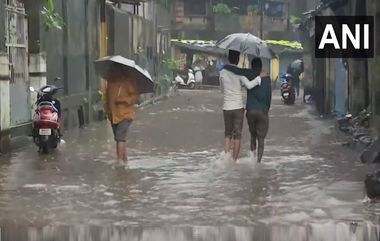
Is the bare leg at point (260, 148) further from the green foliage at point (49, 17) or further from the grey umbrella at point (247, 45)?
the green foliage at point (49, 17)

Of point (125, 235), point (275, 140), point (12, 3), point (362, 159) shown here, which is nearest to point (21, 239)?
point (125, 235)

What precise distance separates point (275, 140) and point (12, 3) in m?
5.58

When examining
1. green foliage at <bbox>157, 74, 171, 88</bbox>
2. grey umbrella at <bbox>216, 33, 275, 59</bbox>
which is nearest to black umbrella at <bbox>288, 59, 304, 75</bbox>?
green foliage at <bbox>157, 74, 171, 88</bbox>

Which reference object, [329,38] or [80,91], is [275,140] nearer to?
[329,38]

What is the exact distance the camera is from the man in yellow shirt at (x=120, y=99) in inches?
400

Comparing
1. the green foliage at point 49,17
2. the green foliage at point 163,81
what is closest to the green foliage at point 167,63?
the green foliage at point 163,81

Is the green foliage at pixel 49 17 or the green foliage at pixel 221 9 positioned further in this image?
the green foliage at pixel 221 9

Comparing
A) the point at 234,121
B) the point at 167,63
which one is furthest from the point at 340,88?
the point at 167,63

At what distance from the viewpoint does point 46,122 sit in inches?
450

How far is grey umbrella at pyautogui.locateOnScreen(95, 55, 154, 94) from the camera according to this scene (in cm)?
1003

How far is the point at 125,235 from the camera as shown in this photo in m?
6.28

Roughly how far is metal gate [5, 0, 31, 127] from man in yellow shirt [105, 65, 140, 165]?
2.57 meters

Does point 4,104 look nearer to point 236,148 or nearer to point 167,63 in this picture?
point 236,148

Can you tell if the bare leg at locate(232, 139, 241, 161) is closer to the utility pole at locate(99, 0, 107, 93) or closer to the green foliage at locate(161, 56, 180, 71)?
the utility pole at locate(99, 0, 107, 93)
